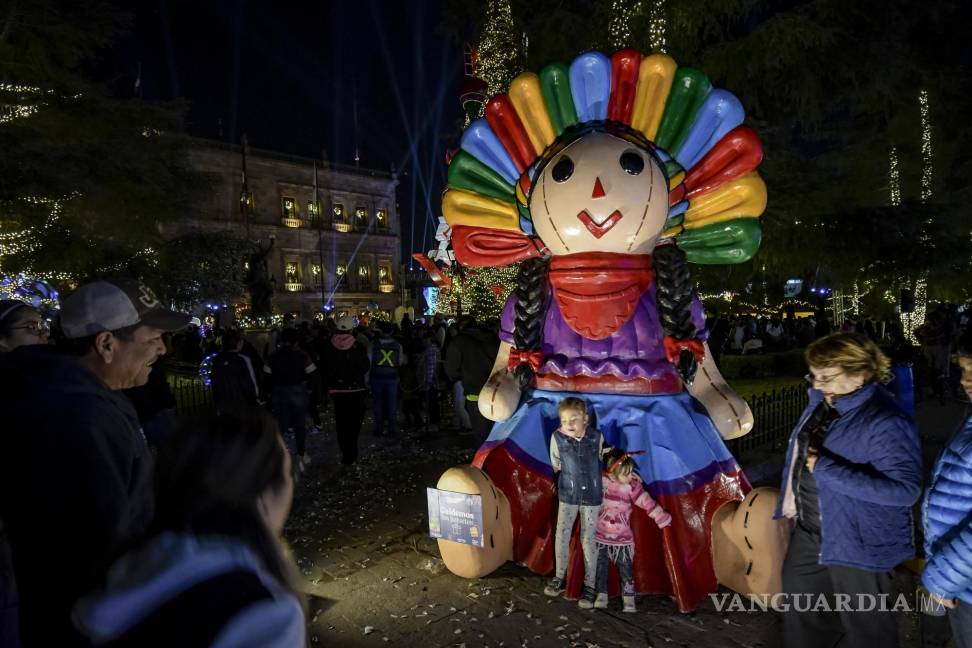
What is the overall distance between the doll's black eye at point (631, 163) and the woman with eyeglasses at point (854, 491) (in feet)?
5.51

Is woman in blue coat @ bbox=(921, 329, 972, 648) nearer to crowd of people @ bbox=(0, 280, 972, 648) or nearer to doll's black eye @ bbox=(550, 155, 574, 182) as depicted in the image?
crowd of people @ bbox=(0, 280, 972, 648)

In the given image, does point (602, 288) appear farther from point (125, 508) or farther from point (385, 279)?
point (385, 279)

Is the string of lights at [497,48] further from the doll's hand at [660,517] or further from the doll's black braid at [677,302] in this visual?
the doll's hand at [660,517]

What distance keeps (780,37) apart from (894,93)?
102 inches

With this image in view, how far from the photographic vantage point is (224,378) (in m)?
6.18

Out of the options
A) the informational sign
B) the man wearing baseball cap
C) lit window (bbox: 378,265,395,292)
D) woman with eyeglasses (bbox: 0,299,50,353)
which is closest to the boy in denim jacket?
the informational sign

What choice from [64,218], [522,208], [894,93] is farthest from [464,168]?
[64,218]

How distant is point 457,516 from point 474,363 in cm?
327

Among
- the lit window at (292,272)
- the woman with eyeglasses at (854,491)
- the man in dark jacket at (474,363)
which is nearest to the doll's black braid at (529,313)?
the woman with eyeglasses at (854,491)

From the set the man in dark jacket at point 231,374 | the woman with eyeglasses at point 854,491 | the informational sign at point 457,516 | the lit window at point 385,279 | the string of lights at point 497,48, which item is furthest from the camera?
the lit window at point 385,279

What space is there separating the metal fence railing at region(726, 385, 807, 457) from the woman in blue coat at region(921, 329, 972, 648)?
508cm

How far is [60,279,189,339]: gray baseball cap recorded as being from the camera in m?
2.04

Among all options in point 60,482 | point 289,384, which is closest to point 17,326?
point 60,482

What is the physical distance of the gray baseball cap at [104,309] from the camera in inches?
80.4
